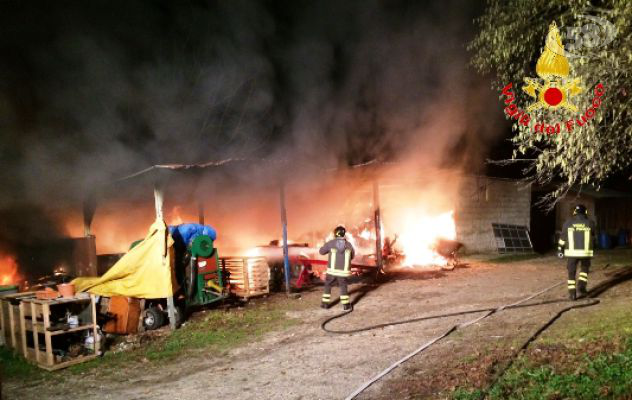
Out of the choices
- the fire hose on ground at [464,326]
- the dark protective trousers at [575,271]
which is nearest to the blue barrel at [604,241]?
the fire hose on ground at [464,326]

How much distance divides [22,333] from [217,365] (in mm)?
3026

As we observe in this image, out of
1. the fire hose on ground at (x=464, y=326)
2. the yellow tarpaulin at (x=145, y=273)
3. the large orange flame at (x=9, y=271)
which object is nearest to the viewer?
the fire hose on ground at (x=464, y=326)

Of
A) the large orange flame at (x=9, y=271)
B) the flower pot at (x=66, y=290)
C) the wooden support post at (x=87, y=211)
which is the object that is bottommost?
the large orange flame at (x=9, y=271)

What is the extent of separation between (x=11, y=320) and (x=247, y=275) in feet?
14.3

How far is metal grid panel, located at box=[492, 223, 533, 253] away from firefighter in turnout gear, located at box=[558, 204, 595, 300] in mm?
9451

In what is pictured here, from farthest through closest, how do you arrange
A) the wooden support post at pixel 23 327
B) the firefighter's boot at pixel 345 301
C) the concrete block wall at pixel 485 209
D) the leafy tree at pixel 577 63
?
the concrete block wall at pixel 485 209 < the firefighter's boot at pixel 345 301 < the wooden support post at pixel 23 327 < the leafy tree at pixel 577 63

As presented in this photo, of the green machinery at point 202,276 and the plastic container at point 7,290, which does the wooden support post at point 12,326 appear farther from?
the green machinery at point 202,276

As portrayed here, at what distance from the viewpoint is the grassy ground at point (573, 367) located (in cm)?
384

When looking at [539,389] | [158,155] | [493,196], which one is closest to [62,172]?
[158,155]

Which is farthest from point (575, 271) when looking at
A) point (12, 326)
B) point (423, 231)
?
point (12, 326)

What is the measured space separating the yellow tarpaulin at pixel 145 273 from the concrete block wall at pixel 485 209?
11.9 metres

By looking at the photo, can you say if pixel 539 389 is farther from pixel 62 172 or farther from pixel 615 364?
pixel 62 172

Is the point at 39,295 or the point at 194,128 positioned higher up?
the point at 194,128

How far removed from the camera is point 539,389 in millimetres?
3936
